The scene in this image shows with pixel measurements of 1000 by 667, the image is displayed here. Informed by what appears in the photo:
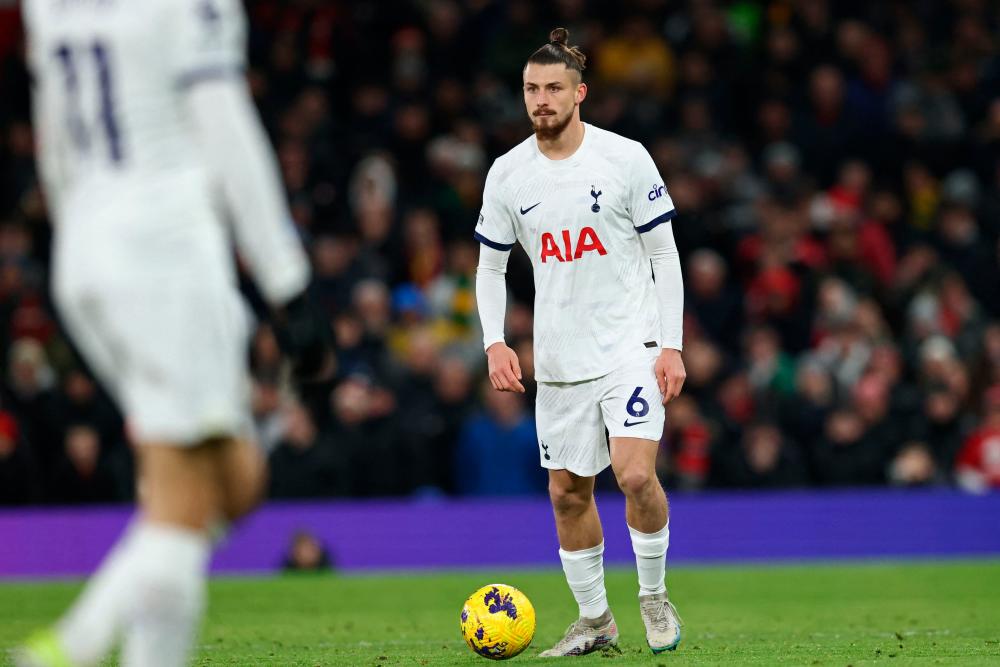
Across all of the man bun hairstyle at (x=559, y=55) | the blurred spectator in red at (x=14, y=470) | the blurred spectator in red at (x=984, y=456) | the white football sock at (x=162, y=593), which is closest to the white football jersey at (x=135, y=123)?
the white football sock at (x=162, y=593)

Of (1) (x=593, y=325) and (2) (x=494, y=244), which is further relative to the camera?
(2) (x=494, y=244)

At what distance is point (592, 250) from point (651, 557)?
1443mm

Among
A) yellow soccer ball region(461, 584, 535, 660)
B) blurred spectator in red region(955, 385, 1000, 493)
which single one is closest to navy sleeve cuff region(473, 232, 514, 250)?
yellow soccer ball region(461, 584, 535, 660)

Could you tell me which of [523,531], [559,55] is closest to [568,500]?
[559,55]

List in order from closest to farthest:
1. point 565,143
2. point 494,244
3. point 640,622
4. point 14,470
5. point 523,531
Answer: point 565,143, point 494,244, point 640,622, point 14,470, point 523,531

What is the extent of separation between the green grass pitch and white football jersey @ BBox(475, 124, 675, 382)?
56.0 inches

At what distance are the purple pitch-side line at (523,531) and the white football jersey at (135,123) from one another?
10227 mm

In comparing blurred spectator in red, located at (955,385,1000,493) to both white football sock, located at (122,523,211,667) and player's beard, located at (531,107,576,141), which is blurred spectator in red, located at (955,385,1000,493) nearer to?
player's beard, located at (531,107,576,141)

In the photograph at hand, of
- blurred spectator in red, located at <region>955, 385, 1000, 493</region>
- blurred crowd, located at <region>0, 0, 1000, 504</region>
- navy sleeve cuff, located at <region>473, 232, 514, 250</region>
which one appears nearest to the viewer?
navy sleeve cuff, located at <region>473, 232, 514, 250</region>

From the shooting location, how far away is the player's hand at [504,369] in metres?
7.56

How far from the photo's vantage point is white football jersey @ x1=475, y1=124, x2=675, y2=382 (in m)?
7.48

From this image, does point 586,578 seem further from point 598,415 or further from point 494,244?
point 494,244

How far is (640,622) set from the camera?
9.84m

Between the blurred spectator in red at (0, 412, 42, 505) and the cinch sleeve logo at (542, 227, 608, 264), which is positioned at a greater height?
the cinch sleeve logo at (542, 227, 608, 264)
